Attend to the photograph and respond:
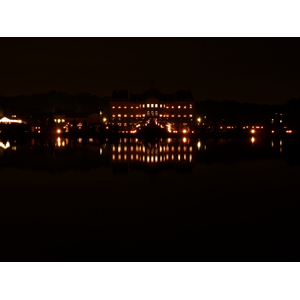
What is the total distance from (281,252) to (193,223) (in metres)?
1.03

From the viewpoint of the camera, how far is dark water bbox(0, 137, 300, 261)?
329cm

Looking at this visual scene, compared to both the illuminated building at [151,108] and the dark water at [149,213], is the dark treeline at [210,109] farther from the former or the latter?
the dark water at [149,213]

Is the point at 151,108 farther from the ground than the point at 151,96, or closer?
closer

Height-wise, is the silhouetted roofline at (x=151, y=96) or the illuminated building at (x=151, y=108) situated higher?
the silhouetted roofline at (x=151, y=96)

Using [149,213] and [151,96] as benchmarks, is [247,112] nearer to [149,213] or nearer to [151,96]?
[151,96]

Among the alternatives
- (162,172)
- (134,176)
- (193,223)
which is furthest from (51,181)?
(193,223)

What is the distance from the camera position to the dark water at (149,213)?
329 cm

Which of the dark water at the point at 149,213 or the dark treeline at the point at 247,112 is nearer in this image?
the dark water at the point at 149,213

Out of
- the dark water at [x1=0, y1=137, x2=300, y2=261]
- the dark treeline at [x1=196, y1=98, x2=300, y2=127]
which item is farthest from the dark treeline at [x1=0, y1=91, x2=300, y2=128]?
the dark water at [x1=0, y1=137, x2=300, y2=261]

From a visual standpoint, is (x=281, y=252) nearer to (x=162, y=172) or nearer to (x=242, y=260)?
(x=242, y=260)

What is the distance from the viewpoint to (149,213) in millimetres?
4422

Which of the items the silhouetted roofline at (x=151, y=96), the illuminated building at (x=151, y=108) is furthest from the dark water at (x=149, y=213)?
the silhouetted roofline at (x=151, y=96)

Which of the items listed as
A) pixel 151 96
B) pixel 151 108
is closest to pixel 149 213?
pixel 151 108

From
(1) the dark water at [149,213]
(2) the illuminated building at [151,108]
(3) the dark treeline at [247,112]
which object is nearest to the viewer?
(1) the dark water at [149,213]
